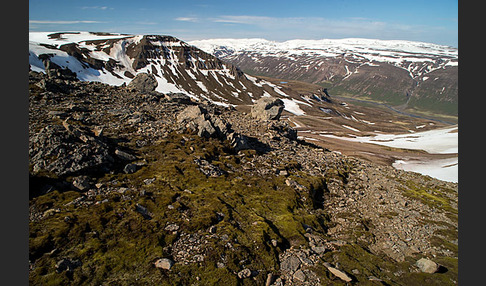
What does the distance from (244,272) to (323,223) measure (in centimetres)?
1110

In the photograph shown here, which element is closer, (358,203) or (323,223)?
(323,223)

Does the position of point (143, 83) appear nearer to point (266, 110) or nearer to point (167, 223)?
point (266, 110)

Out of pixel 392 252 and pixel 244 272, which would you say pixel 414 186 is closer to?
pixel 392 252

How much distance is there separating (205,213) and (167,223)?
2.92 metres

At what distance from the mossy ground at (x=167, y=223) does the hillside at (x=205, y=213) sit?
8 centimetres

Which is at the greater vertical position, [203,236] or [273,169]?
[273,169]

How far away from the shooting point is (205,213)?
18125 mm

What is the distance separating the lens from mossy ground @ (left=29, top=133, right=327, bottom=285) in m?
12.7

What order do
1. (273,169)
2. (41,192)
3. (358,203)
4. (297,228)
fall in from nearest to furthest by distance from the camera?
(41,192), (297,228), (358,203), (273,169)

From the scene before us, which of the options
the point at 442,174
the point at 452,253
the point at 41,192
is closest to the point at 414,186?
the point at 452,253

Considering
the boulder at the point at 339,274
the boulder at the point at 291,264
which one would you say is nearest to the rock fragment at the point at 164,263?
the boulder at the point at 291,264

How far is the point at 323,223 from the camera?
22.0 m

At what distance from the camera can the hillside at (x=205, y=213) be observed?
13547 millimetres

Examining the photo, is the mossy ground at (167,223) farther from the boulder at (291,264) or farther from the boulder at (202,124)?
the boulder at (202,124)
